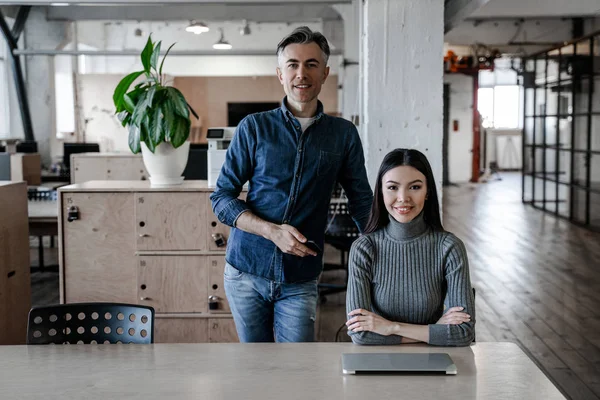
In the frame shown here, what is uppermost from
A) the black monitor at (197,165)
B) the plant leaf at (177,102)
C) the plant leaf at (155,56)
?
the plant leaf at (155,56)

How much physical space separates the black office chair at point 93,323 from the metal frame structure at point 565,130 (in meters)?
8.18

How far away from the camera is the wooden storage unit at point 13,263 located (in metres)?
3.69

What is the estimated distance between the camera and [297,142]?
88.9 inches

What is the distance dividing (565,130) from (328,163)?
917 centimetres

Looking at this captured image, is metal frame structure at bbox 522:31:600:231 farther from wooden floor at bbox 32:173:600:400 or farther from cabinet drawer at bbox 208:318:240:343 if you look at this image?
cabinet drawer at bbox 208:318:240:343

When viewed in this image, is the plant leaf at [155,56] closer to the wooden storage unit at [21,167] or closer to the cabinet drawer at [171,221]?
the cabinet drawer at [171,221]

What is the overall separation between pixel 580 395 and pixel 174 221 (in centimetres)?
229

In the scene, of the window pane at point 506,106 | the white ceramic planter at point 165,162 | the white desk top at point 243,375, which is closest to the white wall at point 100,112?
the white ceramic planter at point 165,162

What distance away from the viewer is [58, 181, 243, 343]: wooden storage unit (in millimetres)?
3680

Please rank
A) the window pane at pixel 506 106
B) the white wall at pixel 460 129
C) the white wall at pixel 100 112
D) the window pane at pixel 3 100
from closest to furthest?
the window pane at pixel 3 100, the white wall at pixel 100 112, the white wall at pixel 460 129, the window pane at pixel 506 106

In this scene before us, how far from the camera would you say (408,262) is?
6.52ft

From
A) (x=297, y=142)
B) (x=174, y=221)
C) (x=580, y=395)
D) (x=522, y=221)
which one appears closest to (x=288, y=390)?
(x=297, y=142)

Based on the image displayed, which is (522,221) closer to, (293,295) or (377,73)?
Result: (377,73)

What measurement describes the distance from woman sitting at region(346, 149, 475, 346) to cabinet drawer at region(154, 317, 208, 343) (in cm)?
193
